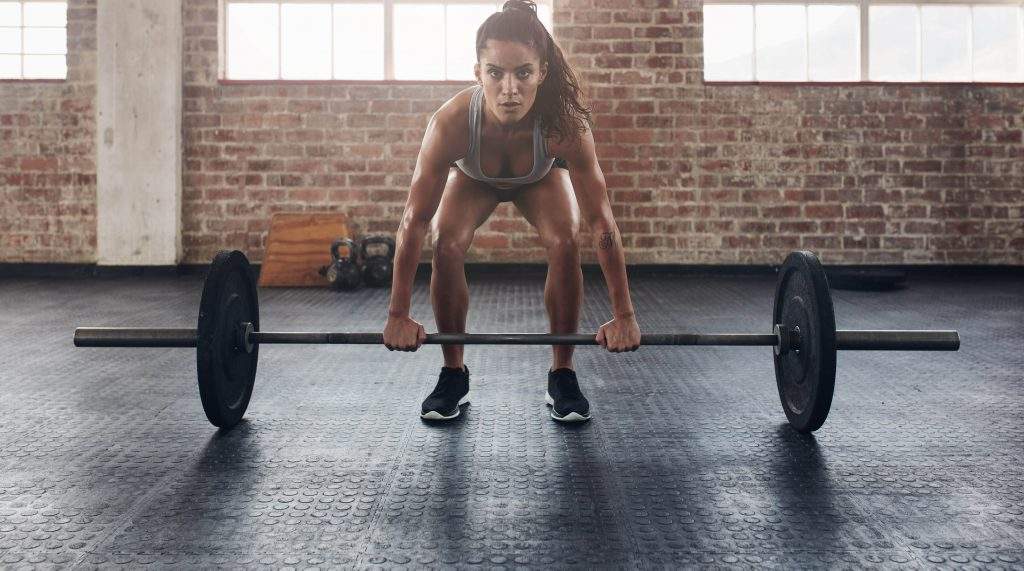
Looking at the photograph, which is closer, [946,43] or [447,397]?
[447,397]

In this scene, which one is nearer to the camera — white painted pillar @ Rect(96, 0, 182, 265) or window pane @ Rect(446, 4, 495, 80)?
white painted pillar @ Rect(96, 0, 182, 265)

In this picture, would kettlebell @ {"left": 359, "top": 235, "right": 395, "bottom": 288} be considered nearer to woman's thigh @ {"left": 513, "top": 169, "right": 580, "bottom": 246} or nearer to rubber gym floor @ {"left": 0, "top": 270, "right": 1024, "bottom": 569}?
rubber gym floor @ {"left": 0, "top": 270, "right": 1024, "bottom": 569}

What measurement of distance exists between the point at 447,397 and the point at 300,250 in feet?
11.5

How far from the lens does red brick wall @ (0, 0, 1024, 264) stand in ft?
18.2

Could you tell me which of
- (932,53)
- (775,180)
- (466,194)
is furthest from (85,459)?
(932,53)

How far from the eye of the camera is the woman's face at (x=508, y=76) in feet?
5.54

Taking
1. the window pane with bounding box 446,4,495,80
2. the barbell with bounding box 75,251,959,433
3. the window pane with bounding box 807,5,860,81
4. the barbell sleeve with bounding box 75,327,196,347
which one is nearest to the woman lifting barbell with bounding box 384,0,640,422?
the barbell with bounding box 75,251,959,433

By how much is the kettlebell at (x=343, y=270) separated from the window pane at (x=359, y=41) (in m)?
1.41

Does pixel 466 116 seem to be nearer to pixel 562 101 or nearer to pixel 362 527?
pixel 562 101

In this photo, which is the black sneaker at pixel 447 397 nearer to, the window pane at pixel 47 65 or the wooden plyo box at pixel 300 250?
the wooden plyo box at pixel 300 250

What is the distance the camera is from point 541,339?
1696 mm

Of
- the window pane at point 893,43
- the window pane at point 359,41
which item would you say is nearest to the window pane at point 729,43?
the window pane at point 893,43

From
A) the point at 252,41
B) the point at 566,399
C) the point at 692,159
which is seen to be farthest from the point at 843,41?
the point at 566,399

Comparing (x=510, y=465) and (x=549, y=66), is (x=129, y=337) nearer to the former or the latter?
(x=510, y=465)
